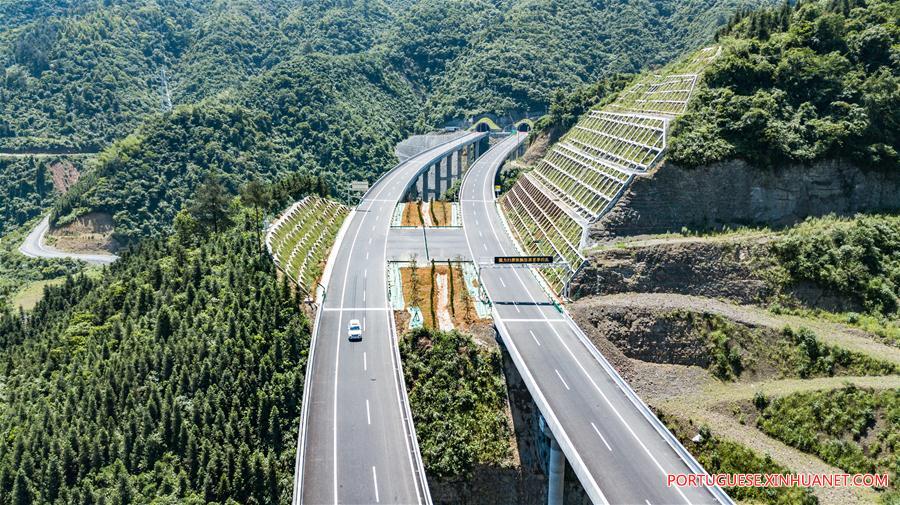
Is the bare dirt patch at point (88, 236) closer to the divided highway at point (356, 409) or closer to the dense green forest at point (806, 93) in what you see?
the divided highway at point (356, 409)

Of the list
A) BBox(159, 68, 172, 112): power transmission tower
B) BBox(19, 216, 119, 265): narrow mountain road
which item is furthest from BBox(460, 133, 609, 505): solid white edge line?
BBox(159, 68, 172, 112): power transmission tower

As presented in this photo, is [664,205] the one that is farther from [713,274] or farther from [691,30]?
[691,30]

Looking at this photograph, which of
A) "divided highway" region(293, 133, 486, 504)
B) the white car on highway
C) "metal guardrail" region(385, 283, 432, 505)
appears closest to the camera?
"divided highway" region(293, 133, 486, 504)

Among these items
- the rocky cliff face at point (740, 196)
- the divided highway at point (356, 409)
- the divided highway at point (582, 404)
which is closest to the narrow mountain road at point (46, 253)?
the divided highway at point (356, 409)

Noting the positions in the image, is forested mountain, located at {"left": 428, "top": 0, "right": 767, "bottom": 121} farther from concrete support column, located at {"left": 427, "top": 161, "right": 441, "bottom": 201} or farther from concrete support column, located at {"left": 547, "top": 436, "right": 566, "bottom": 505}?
concrete support column, located at {"left": 547, "top": 436, "right": 566, "bottom": 505}

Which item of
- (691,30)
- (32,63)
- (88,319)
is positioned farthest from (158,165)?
(691,30)
